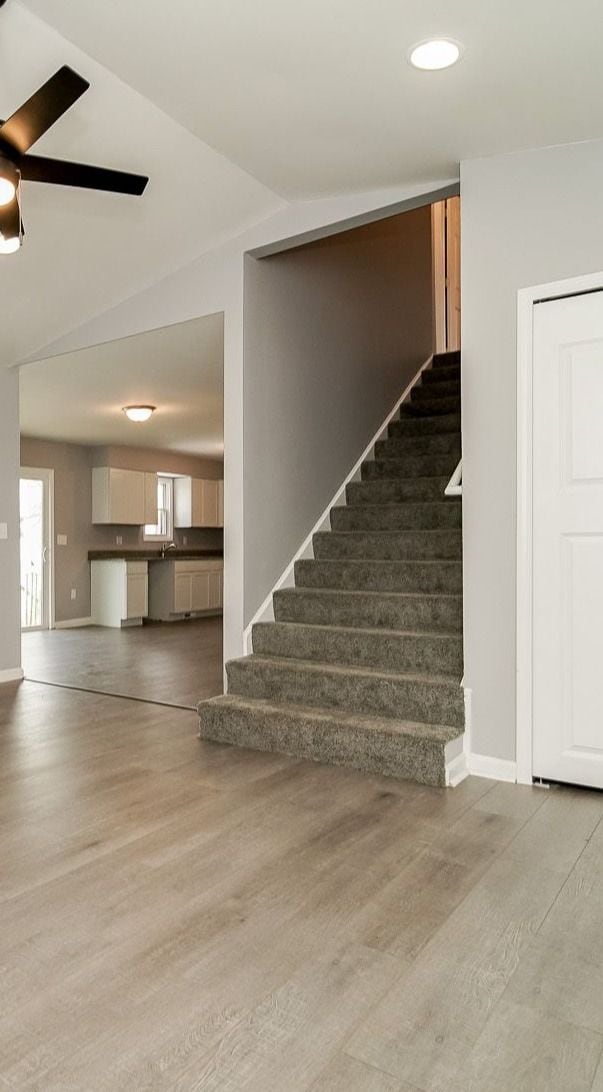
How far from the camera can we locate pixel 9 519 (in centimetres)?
548

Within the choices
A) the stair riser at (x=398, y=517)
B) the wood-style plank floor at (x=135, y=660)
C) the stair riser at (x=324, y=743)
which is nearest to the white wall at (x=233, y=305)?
the stair riser at (x=324, y=743)

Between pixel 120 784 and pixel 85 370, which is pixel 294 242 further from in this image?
pixel 120 784

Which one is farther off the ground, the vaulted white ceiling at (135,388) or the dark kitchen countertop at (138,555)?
the vaulted white ceiling at (135,388)

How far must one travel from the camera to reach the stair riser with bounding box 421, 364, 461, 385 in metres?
6.55

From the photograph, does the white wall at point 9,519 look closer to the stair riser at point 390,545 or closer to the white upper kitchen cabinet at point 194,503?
the stair riser at point 390,545

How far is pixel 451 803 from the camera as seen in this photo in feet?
9.20

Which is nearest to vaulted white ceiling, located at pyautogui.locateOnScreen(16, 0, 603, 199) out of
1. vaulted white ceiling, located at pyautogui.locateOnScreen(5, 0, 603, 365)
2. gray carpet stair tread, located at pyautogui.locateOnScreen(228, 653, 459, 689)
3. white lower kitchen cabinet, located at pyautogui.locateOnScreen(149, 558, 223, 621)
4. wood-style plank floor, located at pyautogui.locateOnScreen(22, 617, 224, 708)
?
vaulted white ceiling, located at pyautogui.locateOnScreen(5, 0, 603, 365)

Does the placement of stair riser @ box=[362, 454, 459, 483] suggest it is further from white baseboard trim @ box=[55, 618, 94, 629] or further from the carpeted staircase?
white baseboard trim @ box=[55, 618, 94, 629]

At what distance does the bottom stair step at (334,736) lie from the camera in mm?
3053

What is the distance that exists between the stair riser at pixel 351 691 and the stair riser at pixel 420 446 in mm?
2309

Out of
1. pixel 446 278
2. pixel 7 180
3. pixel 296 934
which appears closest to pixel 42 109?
pixel 7 180

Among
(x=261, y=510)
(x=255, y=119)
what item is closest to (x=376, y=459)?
(x=261, y=510)

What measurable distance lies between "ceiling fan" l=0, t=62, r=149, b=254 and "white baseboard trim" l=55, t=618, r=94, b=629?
22.3 feet

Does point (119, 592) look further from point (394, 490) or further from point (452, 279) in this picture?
point (452, 279)
